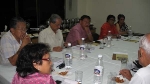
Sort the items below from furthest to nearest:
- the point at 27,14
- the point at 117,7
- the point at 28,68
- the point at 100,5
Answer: the point at 100,5 → the point at 117,7 → the point at 27,14 → the point at 28,68

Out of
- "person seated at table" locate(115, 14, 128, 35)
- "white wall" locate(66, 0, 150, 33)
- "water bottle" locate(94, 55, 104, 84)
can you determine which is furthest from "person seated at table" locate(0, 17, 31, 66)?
"white wall" locate(66, 0, 150, 33)

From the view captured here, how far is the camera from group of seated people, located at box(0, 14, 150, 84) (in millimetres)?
1098

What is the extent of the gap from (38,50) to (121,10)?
15.0 feet

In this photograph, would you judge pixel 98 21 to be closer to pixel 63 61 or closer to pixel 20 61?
pixel 63 61

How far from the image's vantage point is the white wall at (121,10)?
15.8 feet

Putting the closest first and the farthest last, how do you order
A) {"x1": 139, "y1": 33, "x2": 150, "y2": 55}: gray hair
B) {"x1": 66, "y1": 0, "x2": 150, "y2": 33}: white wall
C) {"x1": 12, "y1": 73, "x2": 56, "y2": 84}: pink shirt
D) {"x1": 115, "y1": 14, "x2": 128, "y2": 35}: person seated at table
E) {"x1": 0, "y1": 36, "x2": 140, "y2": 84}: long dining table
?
{"x1": 12, "y1": 73, "x2": 56, "y2": 84}: pink shirt < {"x1": 139, "y1": 33, "x2": 150, "y2": 55}: gray hair < {"x1": 0, "y1": 36, "x2": 140, "y2": 84}: long dining table < {"x1": 115, "y1": 14, "x2": 128, "y2": 35}: person seated at table < {"x1": 66, "y1": 0, "x2": 150, "y2": 33}: white wall

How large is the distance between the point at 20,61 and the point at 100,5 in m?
4.89

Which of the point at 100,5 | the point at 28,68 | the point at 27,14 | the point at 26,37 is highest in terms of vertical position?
the point at 100,5

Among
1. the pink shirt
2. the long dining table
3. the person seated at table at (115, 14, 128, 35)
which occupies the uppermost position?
the person seated at table at (115, 14, 128, 35)

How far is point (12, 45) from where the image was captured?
→ 2.02 metres

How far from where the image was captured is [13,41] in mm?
2037

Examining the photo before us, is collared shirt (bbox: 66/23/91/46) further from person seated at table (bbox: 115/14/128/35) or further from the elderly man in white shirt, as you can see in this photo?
person seated at table (bbox: 115/14/128/35)

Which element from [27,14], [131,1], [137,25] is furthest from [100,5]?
[27,14]

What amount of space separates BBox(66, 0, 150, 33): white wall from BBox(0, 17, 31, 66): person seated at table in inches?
145
